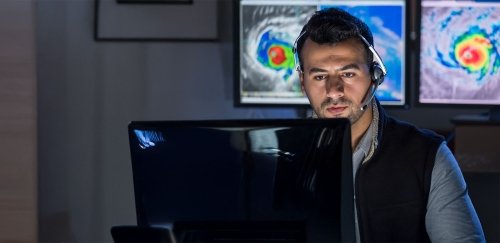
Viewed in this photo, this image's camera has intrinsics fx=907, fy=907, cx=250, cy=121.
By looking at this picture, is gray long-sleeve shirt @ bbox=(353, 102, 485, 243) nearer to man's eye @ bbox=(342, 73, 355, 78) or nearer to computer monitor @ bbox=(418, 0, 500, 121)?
→ man's eye @ bbox=(342, 73, 355, 78)

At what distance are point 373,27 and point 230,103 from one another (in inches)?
32.2

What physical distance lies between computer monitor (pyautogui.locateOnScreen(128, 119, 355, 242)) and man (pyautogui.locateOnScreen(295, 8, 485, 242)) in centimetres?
51

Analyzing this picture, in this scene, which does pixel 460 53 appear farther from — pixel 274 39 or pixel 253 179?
pixel 253 179

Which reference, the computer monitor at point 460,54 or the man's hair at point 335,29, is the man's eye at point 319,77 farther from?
the computer monitor at point 460,54

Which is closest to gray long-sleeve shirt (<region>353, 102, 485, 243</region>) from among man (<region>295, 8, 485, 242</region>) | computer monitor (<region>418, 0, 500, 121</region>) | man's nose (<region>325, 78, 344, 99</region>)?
man (<region>295, 8, 485, 242</region>)

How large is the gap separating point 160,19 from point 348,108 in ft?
6.84

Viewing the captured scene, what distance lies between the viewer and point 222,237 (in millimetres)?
1462

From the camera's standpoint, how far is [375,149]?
2.00 m

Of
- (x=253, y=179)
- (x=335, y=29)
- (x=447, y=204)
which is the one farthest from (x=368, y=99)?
(x=253, y=179)

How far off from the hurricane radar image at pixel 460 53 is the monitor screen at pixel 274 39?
0.57 feet

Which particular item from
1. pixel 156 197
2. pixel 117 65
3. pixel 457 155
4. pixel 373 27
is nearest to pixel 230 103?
pixel 117 65

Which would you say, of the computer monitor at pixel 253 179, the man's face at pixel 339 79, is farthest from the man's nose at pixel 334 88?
the computer monitor at pixel 253 179

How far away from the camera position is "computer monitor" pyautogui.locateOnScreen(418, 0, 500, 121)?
3.46 m

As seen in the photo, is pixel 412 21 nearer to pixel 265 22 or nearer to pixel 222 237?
pixel 265 22
